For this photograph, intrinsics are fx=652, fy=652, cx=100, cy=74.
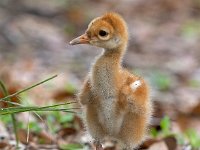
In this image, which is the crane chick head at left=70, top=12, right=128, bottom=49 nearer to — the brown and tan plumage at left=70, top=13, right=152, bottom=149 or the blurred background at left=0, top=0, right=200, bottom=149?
the brown and tan plumage at left=70, top=13, right=152, bottom=149

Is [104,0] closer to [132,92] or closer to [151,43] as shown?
[151,43]

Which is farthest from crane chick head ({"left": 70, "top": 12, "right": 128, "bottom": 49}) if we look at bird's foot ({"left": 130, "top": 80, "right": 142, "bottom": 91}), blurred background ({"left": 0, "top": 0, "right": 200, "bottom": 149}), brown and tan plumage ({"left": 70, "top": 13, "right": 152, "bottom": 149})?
blurred background ({"left": 0, "top": 0, "right": 200, "bottom": 149})

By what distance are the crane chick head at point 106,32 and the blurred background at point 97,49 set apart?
197 centimetres

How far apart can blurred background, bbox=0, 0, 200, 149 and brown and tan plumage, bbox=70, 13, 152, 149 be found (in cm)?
181

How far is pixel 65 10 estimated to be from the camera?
11.9m

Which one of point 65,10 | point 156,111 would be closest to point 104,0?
point 65,10

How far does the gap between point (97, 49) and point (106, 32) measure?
6.04m

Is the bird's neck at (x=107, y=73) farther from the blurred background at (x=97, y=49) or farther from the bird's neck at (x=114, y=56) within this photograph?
the blurred background at (x=97, y=49)

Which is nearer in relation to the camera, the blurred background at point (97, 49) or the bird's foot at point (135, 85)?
the bird's foot at point (135, 85)

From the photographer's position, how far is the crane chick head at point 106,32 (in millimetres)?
3621

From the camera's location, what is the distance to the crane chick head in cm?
362

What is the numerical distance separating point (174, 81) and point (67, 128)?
11.8 feet

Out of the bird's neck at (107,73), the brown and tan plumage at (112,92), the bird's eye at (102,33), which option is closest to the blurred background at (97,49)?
the brown and tan plumage at (112,92)

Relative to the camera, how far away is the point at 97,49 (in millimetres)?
9664
